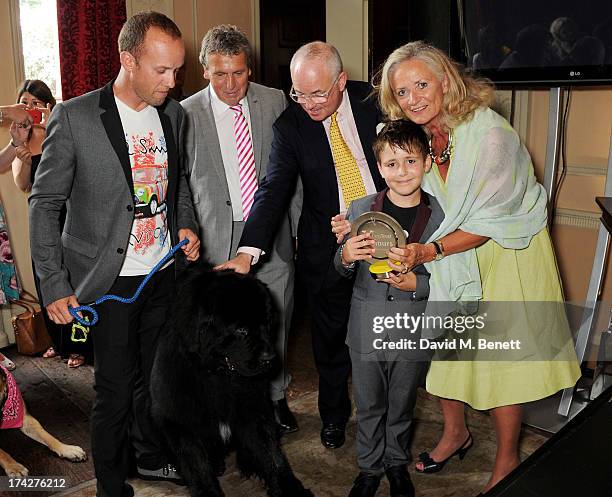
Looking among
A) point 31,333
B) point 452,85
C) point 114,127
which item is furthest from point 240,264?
point 31,333

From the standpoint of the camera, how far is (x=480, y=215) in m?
1.94

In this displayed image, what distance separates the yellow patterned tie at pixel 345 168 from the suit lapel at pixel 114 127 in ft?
2.42

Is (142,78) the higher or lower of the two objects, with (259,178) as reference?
higher

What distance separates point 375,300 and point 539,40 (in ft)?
5.10

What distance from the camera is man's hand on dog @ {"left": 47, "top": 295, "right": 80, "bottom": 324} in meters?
1.91

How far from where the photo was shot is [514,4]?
2.90 meters

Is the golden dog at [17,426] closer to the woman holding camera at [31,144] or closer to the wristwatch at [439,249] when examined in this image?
the woman holding camera at [31,144]

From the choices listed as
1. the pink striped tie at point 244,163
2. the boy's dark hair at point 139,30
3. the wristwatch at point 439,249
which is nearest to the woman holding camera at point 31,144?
the pink striped tie at point 244,163

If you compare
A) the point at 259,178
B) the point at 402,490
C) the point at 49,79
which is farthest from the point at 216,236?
the point at 49,79

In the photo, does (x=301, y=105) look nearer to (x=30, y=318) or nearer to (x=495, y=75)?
(x=495, y=75)

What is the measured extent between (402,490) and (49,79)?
10.6 ft

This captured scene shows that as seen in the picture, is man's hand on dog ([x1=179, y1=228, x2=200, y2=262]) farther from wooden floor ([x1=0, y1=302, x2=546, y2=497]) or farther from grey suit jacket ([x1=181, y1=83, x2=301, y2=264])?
wooden floor ([x1=0, y1=302, x2=546, y2=497])

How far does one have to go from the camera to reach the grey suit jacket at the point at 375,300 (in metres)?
2.05

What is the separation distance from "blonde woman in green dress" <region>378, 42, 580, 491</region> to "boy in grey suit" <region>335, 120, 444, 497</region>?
7 cm
